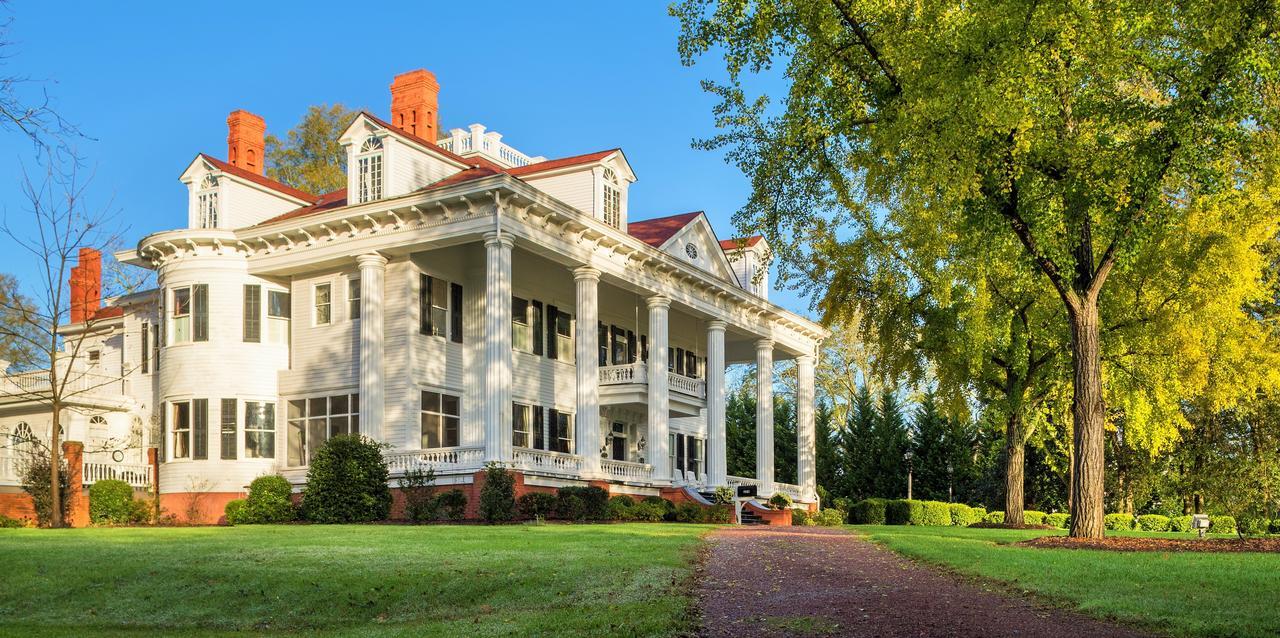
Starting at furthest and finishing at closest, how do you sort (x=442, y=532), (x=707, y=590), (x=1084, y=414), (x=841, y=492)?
(x=841, y=492), (x=442, y=532), (x=1084, y=414), (x=707, y=590)

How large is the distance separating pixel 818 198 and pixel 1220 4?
834cm

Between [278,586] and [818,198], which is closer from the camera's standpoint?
[278,586]

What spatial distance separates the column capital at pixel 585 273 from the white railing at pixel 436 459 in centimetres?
604

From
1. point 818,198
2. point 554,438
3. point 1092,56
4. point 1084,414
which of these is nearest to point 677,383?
point 554,438

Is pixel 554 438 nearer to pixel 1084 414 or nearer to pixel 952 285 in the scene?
pixel 952 285

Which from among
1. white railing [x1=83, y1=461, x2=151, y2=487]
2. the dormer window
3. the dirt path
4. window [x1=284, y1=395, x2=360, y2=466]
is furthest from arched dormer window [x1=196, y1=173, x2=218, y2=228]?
the dirt path

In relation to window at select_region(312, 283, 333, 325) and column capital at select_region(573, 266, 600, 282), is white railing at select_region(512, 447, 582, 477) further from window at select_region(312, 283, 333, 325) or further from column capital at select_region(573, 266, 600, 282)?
window at select_region(312, 283, 333, 325)

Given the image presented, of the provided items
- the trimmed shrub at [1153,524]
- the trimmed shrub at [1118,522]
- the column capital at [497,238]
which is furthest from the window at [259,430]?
the trimmed shrub at [1153,524]

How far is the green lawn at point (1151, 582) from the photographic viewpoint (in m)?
9.55

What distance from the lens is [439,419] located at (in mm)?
32688

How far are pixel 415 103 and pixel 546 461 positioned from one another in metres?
14.1

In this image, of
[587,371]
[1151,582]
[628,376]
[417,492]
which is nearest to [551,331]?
[628,376]

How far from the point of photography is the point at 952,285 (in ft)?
99.1

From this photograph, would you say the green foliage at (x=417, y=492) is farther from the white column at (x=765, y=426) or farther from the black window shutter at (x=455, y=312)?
the white column at (x=765, y=426)
